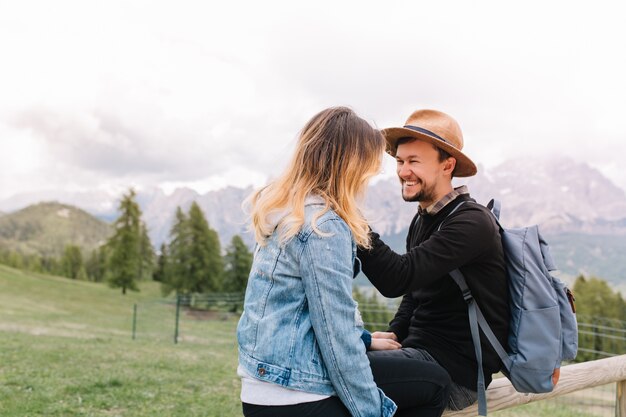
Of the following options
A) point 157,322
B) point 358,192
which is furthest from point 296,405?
point 157,322

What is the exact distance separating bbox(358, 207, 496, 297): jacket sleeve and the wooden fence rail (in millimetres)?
891

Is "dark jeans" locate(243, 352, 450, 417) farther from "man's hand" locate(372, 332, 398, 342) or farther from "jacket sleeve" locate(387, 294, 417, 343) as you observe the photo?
"jacket sleeve" locate(387, 294, 417, 343)

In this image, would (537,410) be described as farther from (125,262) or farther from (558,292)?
(125,262)

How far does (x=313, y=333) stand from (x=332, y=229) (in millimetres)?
440

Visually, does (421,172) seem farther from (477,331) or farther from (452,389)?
(452,389)

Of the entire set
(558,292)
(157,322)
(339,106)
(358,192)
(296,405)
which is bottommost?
(157,322)

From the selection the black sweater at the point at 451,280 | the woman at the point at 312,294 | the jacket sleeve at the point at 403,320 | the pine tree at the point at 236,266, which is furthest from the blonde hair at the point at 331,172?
the pine tree at the point at 236,266

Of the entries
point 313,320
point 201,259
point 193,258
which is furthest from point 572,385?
point 201,259

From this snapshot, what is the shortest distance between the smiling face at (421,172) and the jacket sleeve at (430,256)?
0.27 m

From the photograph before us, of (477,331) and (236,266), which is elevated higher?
(236,266)

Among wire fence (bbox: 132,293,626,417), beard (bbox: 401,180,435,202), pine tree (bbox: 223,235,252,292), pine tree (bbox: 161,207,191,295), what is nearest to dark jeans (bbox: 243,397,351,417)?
beard (bbox: 401,180,435,202)

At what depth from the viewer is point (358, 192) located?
2395 millimetres

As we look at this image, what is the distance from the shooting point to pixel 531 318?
8.84 ft

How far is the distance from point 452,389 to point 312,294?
117 cm
